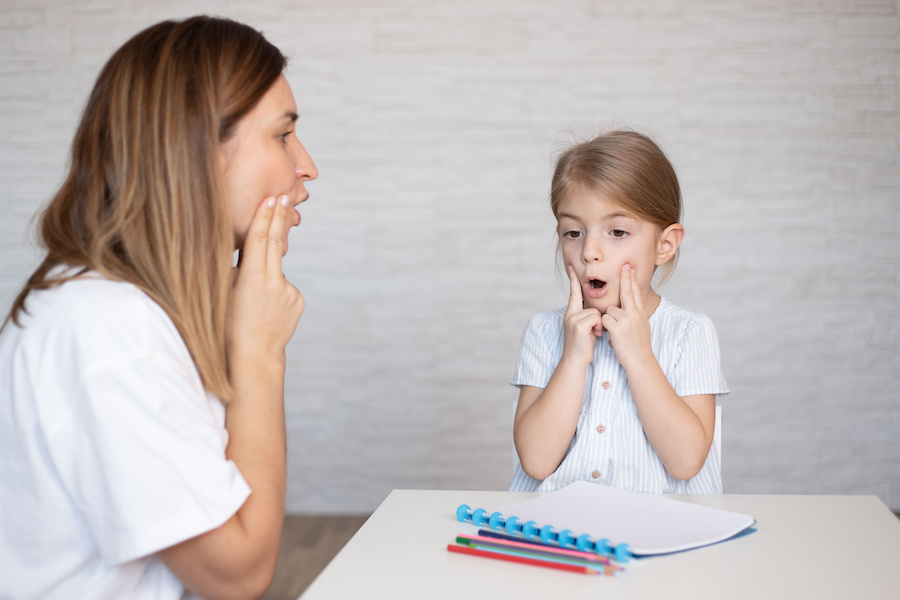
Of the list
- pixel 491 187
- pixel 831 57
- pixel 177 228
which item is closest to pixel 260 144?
pixel 177 228

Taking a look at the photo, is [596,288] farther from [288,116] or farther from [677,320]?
[288,116]

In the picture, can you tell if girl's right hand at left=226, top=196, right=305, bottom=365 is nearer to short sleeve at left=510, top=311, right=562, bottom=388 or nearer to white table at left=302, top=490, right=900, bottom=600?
white table at left=302, top=490, right=900, bottom=600

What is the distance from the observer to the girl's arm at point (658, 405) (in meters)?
1.26

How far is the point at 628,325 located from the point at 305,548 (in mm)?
1663

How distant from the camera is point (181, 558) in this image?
0.75 metres

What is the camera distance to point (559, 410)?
1.31m

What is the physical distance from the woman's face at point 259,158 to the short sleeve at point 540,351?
25.0 inches

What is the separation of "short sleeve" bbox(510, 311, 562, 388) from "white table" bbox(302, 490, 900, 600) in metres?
0.52

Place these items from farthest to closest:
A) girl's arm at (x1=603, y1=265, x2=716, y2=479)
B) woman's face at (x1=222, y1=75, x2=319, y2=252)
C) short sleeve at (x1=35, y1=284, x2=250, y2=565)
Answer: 1. girl's arm at (x1=603, y1=265, x2=716, y2=479)
2. woman's face at (x1=222, y1=75, x2=319, y2=252)
3. short sleeve at (x1=35, y1=284, x2=250, y2=565)

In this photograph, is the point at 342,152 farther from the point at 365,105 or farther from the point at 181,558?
the point at 181,558

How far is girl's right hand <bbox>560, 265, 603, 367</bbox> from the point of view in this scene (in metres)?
1.33

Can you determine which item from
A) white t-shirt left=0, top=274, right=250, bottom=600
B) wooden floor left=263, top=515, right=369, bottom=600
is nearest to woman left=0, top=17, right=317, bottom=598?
white t-shirt left=0, top=274, right=250, bottom=600

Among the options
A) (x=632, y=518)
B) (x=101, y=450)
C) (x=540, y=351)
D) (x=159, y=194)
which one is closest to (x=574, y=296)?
(x=540, y=351)

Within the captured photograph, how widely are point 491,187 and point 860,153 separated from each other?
53.4 inches
